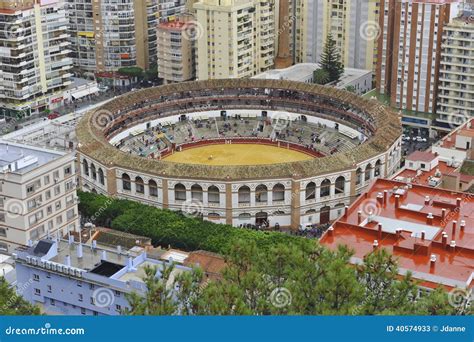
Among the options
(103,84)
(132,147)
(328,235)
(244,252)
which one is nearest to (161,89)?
(132,147)

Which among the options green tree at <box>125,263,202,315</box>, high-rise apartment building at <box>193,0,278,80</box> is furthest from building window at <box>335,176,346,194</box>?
green tree at <box>125,263,202,315</box>

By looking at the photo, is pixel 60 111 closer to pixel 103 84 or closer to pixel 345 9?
pixel 103 84

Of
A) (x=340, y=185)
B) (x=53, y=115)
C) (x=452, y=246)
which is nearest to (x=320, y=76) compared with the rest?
(x=340, y=185)

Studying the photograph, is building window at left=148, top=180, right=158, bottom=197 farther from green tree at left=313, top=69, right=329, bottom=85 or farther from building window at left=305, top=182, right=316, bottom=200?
green tree at left=313, top=69, right=329, bottom=85

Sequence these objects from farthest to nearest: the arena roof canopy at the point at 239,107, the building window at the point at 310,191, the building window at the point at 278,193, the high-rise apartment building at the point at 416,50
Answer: the high-rise apartment building at the point at 416,50
the building window at the point at 310,191
the arena roof canopy at the point at 239,107
the building window at the point at 278,193

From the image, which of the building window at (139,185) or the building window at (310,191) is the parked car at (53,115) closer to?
the building window at (139,185)

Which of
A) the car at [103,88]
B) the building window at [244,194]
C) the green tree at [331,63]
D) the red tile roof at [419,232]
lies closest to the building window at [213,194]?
the building window at [244,194]

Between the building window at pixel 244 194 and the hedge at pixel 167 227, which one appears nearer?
the hedge at pixel 167 227
